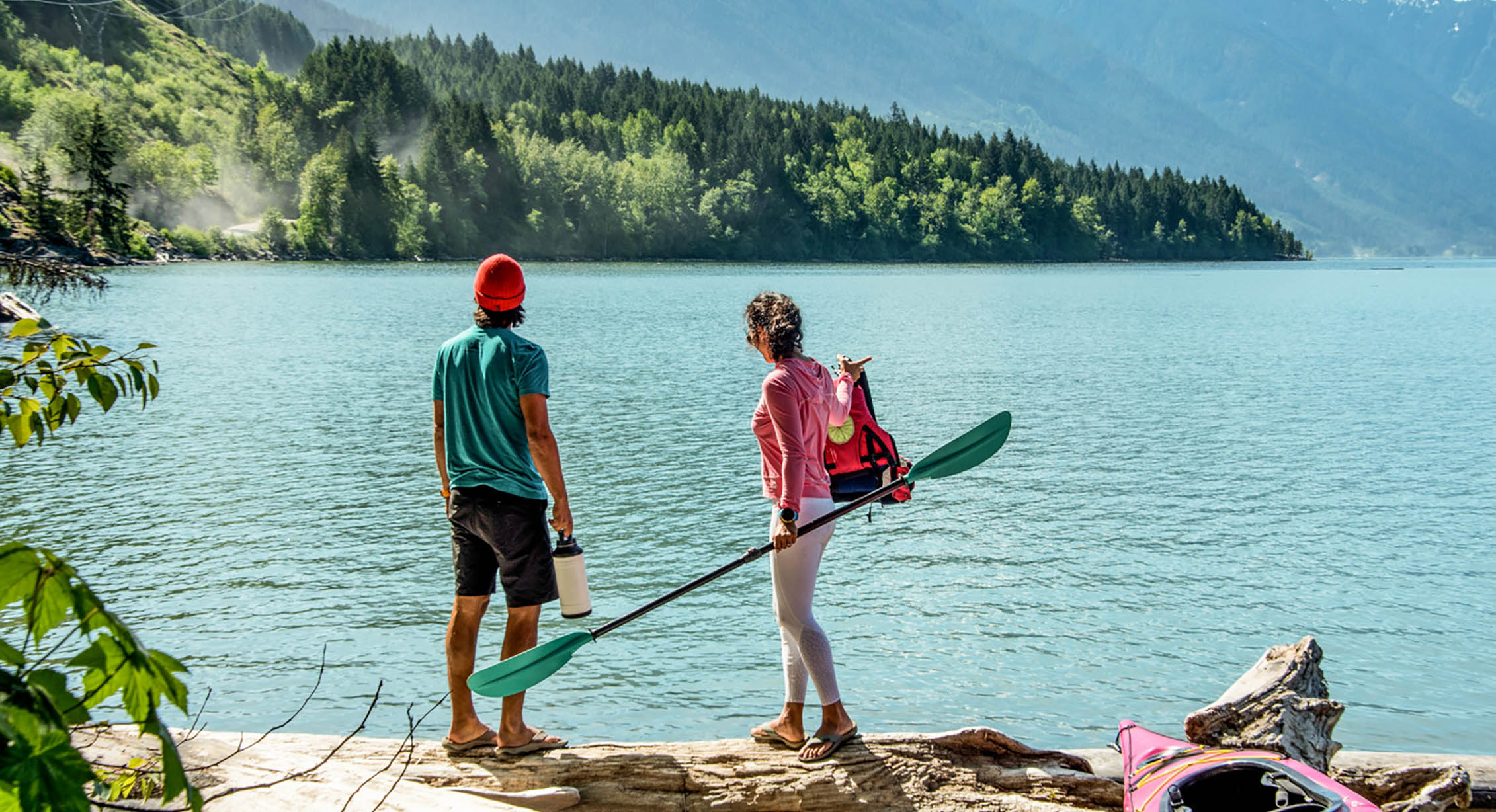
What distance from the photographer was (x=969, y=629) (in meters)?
10.4

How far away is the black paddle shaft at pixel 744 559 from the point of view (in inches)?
207

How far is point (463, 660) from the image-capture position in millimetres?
5379

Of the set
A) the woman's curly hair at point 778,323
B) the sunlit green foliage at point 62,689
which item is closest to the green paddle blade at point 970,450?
the woman's curly hair at point 778,323

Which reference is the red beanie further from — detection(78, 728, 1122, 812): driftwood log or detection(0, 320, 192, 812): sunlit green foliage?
detection(0, 320, 192, 812): sunlit green foliage

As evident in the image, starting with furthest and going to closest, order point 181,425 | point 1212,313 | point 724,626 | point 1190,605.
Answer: point 1212,313 < point 181,425 < point 1190,605 < point 724,626

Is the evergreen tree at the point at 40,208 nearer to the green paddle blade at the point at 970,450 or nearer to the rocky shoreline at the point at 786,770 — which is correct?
the rocky shoreline at the point at 786,770

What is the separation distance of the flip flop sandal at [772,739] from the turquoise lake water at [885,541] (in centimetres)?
256

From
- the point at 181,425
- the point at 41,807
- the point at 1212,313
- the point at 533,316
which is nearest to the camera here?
the point at 41,807

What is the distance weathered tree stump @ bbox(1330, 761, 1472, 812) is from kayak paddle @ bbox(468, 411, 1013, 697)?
243 centimetres

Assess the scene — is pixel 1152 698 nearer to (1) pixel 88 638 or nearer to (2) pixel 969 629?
(2) pixel 969 629

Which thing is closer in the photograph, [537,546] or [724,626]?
[537,546]

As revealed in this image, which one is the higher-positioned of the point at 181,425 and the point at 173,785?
the point at 173,785

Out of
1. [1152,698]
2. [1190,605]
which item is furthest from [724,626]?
[1190,605]

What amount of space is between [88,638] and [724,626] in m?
9.12
